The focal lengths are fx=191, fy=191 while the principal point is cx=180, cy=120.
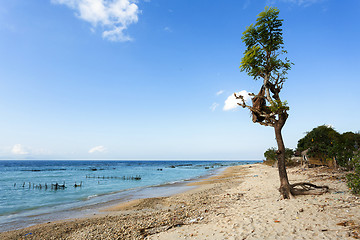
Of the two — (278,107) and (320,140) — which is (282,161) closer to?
(278,107)

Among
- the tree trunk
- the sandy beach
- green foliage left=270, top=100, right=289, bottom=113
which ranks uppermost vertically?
green foliage left=270, top=100, right=289, bottom=113

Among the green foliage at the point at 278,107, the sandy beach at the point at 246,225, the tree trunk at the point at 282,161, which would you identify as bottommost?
the sandy beach at the point at 246,225

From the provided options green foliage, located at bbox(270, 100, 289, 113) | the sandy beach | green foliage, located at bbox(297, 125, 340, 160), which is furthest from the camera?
green foliage, located at bbox(297, 125, 340, 160)

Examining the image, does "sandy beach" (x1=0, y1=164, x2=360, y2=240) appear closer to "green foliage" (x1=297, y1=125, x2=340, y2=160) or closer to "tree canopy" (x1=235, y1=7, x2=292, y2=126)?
"tree canopy" (x1=235, y1=7, x2=292, y2=126)

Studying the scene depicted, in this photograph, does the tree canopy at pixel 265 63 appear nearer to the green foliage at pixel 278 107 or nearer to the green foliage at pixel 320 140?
the green foliage at pixel 278 107

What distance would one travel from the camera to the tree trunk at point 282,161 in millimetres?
11117

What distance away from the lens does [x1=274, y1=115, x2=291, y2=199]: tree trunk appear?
11117 millimetres

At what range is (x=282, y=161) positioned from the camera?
11320 millimetres

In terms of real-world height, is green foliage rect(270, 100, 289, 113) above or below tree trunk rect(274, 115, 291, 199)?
above

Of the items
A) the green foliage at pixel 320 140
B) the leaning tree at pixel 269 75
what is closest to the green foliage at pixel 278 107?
the leaning tree at pixel 269 75

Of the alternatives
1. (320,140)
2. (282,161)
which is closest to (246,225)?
(282,161)

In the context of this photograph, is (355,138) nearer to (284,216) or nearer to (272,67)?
(272,67)

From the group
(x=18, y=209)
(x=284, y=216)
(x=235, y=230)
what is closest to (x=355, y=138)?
(x=284, y=216)

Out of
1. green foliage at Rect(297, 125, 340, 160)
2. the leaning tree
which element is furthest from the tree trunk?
green foliage at Rect(297, 125, 340, 160)
